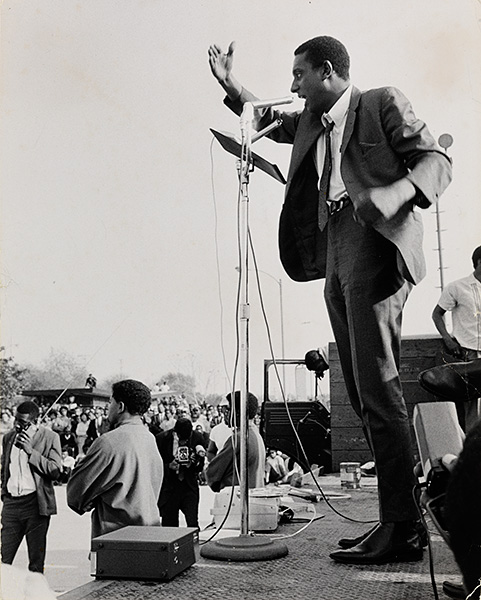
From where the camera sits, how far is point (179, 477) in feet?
13.6

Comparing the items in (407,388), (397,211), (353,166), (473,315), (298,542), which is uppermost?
(353,166)

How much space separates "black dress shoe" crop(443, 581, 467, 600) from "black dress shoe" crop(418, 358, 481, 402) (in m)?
0.29

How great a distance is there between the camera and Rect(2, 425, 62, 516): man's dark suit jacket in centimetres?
380

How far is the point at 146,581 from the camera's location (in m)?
1.13

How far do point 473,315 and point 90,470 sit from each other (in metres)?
1.42

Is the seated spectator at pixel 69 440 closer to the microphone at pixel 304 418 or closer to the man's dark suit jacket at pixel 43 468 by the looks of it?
the microphone at pixel 304 418

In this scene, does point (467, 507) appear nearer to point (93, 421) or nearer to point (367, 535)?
point (367, 535)

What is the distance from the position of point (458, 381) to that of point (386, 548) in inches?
17.7

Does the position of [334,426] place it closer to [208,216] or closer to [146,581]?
[208,216]

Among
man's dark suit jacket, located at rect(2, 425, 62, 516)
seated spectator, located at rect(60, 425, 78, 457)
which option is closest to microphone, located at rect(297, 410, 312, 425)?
man's dark suit jacket, located at rect(2, 425, 62, 516)

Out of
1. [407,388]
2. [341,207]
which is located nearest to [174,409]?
[407,388]

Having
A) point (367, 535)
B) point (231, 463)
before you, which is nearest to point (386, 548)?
point (367, 535)

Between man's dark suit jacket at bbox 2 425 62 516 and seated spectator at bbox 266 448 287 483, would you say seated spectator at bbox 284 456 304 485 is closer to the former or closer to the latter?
seated spectator at bbox 266 448 287 483

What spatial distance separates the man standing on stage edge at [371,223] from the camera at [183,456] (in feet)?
9.41
